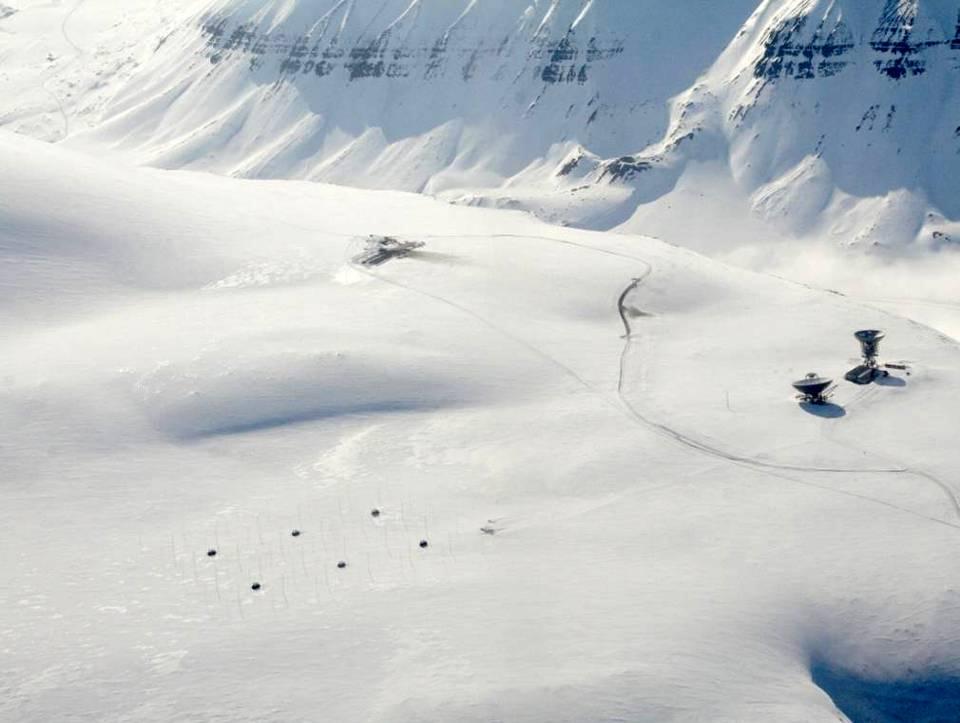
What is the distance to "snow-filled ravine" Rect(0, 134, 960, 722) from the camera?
5212 centimetres

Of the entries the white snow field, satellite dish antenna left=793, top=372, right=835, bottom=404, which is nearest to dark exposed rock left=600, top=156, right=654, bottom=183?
the white snow field

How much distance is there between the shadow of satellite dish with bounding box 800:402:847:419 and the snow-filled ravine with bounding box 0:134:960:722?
1.17 ft

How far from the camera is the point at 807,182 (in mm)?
165875

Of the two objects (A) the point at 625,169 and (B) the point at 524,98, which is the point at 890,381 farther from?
(B) the point at 524,98

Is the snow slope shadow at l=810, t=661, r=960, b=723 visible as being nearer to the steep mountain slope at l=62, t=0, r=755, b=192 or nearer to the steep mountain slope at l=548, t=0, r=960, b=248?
the steep mountain slope at l=548, t=0, r=960, b=248

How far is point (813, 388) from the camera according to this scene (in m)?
75.9

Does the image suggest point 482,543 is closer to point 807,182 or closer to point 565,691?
point 565,691

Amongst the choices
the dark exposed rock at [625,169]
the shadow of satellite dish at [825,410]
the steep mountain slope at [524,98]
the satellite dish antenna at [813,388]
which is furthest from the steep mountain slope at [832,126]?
the shadow of satellite dish at [825,410]

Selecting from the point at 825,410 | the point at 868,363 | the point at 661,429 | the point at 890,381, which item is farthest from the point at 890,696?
the point at 868,363

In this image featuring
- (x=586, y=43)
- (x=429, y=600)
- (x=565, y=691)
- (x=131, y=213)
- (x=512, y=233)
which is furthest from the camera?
(x=586, y=43)

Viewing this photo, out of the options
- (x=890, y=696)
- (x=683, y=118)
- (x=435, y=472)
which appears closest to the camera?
(x=890, y=696)

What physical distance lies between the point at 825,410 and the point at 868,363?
22.1 feet

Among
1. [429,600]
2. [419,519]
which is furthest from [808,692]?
[419,519]

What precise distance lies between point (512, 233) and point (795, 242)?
2420 inches
